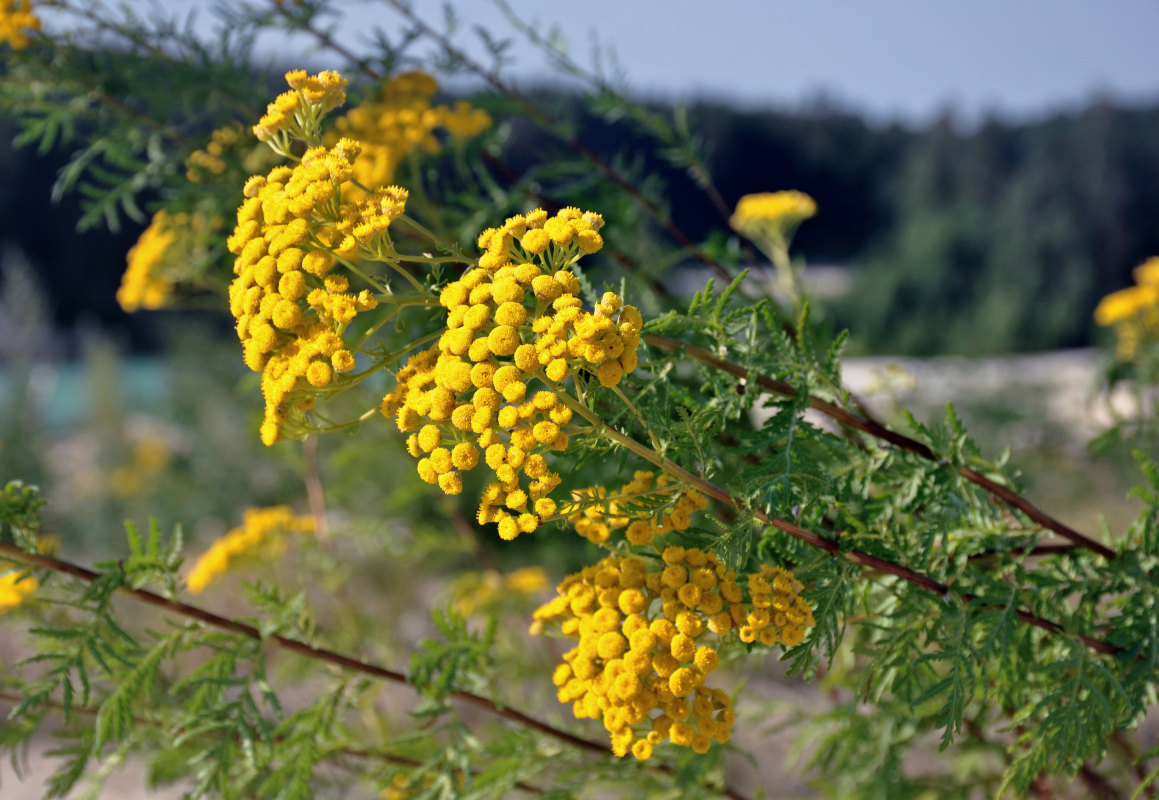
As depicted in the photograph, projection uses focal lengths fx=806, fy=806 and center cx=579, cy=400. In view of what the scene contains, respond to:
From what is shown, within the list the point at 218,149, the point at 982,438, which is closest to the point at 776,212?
the point at 218,149

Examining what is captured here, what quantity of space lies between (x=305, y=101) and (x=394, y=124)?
2.22 ft

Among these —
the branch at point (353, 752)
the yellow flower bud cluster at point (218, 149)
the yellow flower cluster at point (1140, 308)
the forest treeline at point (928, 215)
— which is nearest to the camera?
the branch at point (353, 752)

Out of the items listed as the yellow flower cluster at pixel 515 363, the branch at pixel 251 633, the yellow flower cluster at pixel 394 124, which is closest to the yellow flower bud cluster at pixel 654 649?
the yellow flower cluster at pixel 515 363

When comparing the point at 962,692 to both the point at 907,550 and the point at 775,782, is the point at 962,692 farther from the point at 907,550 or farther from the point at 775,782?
the point at 775,782

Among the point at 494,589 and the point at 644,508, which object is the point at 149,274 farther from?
the point at 644,508

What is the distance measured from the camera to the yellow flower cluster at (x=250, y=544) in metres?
1.83

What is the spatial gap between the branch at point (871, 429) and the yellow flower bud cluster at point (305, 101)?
0.42 metres

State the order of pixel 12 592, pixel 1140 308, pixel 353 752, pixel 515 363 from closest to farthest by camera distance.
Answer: pixel 515 363, pixel 353 752, pixel 12 592, pixel 1140 308

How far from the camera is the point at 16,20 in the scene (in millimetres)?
1380

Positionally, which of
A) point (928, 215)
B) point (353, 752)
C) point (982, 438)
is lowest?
point (928, 215)

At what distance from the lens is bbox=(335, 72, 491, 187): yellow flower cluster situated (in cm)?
148

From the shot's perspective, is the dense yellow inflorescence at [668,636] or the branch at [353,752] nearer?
the dense yellow inflorescence at [668,636]

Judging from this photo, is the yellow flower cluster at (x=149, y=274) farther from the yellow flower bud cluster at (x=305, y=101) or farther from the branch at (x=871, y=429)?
the branch at (x=871, y=429)

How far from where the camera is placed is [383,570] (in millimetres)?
4820
